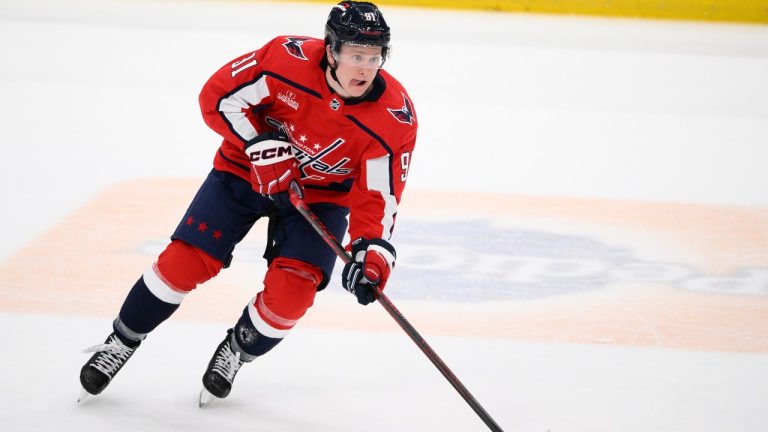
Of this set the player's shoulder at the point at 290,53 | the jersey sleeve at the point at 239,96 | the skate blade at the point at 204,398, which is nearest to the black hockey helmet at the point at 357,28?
the player's shoulder at the point at 290,53

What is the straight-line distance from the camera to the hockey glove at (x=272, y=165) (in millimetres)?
2832

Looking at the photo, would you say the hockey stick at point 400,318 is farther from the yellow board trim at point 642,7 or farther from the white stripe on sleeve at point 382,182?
the yellow board trim at point 642,7

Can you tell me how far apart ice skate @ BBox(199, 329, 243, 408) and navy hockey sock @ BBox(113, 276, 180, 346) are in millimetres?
187

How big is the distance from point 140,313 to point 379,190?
0.73m

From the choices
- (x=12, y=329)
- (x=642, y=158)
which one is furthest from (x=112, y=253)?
(x=642, y=158)

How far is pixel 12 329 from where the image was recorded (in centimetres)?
336

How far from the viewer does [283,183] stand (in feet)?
9.38

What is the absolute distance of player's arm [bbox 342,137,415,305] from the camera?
281 cm

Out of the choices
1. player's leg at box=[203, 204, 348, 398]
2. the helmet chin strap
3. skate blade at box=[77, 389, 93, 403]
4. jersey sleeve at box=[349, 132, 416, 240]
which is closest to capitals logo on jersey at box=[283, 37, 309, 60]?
the helmet chin strap

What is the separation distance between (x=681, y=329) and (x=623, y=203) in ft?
4.37

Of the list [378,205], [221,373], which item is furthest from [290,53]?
[221,373]

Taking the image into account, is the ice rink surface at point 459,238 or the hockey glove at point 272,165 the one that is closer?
Answer: the hockey glove at point 272,165

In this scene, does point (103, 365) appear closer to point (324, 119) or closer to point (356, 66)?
point (324, 119)

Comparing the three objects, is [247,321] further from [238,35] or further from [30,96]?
[238,35]
